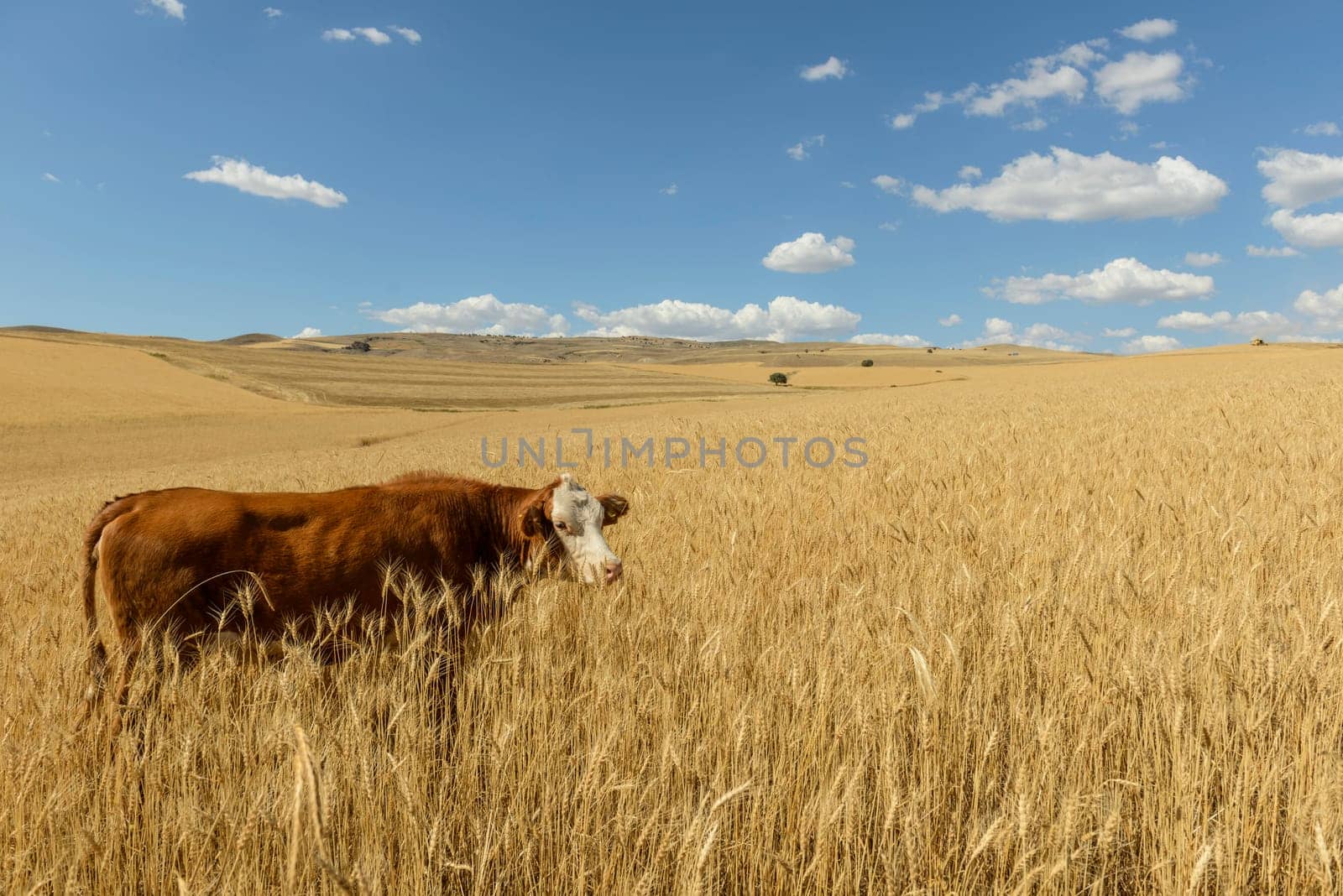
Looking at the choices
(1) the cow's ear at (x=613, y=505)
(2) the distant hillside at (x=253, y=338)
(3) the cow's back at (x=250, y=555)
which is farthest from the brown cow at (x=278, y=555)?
(2) the distant hillside at (x=253, y=338)

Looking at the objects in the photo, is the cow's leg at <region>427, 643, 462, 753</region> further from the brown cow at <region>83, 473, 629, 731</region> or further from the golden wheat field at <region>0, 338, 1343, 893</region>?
the brown cow at <region>83, 473, 629, 731</region>

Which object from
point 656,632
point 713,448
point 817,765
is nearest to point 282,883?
point 817,765

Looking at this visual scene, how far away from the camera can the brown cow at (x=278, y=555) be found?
3.02 m

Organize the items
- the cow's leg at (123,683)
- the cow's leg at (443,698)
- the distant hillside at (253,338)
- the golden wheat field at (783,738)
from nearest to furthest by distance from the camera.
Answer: the golden wheat field at (783,738) < the cow's leg at (443,698) < the cow's leg at (123,683) < the distant hillside at (253,338)

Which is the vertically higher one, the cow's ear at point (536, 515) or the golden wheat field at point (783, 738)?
the cow's ear at point (536, 515)

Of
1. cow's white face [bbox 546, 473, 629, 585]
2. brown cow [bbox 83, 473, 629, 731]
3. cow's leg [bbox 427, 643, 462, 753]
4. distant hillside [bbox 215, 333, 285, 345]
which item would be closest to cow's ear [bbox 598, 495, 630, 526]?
cow's white face [bbox 546, 473, 629, 585]

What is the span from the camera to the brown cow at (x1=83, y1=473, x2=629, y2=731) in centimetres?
302

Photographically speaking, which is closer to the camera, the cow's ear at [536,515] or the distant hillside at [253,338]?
the cow's ear at [536,515]

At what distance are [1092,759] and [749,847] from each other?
1228 mm

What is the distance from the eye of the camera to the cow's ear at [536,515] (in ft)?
12.8

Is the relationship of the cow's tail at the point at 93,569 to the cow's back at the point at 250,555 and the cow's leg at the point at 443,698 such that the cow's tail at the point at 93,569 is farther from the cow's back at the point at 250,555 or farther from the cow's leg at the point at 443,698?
the cow's leg at the point at 443,698

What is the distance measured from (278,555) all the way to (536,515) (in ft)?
4.35

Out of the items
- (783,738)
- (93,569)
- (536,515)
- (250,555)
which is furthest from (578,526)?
(93,569)

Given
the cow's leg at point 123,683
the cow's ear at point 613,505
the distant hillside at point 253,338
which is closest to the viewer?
the cow's leg at point 123,683
